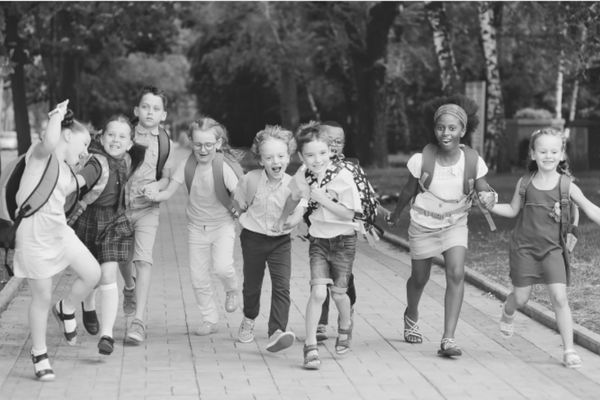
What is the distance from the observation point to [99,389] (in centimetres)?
660

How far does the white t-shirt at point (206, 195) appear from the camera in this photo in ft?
26.5

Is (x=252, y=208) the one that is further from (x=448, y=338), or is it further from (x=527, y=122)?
(x=527, y=122)

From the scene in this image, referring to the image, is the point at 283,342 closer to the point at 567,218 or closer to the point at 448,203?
the point at 448,203

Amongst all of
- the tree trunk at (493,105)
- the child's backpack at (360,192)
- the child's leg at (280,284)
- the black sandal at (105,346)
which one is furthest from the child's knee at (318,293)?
the tree trunk at (493,105)

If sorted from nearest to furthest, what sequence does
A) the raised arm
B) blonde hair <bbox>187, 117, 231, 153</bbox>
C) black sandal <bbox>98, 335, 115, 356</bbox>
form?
the raised arm, black sandal <bbox>98, 335, 115, 356</bbox>, blonde hair <bbox>187, 117, 231, 153</bbox>

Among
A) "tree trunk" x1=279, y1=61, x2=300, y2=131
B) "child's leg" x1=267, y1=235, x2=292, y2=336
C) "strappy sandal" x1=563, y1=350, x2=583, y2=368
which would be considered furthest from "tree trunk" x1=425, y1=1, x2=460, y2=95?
"strappy sandal" x1=563, y1=350, x2=583, y2=368

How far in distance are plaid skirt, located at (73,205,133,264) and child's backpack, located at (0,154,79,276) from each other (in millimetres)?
805

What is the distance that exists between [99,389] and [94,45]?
31120 millimetres

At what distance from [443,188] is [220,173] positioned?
5.11 ft

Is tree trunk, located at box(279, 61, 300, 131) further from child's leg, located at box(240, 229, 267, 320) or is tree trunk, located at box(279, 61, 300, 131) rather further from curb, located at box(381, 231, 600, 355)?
child's leg, located at box(240, 229, 267, 320)

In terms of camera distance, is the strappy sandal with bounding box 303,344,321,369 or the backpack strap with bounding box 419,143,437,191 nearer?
the strappy sandal with bounding box 303,344,321,369

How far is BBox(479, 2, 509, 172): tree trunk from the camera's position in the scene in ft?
97.5

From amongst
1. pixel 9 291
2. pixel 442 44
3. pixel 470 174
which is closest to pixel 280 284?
pixel 470 174

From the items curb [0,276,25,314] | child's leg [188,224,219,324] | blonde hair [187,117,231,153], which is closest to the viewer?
blonde hair [187,117,231,153]
